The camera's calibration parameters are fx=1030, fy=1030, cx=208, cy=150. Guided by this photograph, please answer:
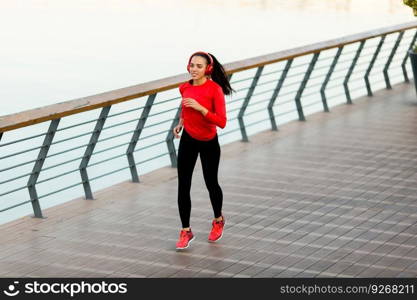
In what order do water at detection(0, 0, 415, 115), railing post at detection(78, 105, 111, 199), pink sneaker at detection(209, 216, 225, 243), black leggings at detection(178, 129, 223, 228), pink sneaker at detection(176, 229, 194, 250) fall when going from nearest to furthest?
1. black leggings at detection(178, 129, 223, 228)
2. pink sneaker at detection(176, 229, 194, 250)
3. pink sneaker at detection(209, 216, 225, 243)
4. railing post at detection(78, 105, 111, 199)
5. water at detection(0, 0, 415, 115)

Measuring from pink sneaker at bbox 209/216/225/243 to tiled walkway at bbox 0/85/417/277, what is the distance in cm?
9

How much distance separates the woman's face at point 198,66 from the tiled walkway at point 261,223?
1502 mm

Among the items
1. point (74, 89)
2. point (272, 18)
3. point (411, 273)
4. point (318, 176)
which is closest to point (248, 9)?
point (272, 18)

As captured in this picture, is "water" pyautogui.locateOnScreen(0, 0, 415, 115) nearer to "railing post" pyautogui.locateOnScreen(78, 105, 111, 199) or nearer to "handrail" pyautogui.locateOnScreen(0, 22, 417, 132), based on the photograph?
"handrail" pyautogui.locateOnScreen(0, 22, 417, 132)

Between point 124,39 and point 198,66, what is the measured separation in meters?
30.1

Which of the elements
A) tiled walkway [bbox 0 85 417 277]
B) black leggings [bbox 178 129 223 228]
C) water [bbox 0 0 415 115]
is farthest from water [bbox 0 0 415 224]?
black leggings [bbox 178 129 223 228]

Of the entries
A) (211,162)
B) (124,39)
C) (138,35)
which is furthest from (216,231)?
(138,35)

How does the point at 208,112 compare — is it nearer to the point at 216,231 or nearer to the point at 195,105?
the point at 195,105

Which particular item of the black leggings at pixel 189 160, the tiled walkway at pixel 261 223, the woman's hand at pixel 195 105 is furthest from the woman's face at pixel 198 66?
the tiled walkway at pixel 261 223

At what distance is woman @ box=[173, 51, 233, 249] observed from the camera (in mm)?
8367

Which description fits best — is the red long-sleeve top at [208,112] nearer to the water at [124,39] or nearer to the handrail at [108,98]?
the handrail at [108,98]

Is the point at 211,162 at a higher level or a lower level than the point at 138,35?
higher

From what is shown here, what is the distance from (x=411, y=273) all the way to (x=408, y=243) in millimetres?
873

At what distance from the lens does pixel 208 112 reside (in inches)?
327
